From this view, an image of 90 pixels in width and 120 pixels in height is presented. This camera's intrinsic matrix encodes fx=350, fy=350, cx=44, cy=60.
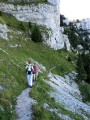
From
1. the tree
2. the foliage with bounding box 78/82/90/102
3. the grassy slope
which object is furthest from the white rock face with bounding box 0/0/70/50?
the foliage with bounding box 78/82/90/102

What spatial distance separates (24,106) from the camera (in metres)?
29.1

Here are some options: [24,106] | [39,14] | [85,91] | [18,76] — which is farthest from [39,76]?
[39,14]

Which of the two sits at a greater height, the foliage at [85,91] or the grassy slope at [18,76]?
the grassy slope at [18,76]

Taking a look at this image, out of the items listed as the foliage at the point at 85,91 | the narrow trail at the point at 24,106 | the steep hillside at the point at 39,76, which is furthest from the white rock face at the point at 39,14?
the narrow trail at the point at 24,106

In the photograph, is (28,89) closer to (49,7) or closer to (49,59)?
(49,59)

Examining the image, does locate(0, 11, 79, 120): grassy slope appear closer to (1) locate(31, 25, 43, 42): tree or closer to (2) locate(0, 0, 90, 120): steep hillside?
(2) locate(0, 0, 90, 120): steep hillside

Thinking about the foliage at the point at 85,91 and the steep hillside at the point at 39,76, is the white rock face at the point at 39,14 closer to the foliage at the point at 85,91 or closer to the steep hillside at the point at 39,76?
the steep hillside at the point at 39,76

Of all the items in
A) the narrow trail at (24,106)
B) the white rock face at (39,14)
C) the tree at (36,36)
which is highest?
the white rock face at (39,14)

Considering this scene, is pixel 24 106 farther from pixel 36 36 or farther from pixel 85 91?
pixel 36 36

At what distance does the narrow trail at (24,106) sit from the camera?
26786 millimetres

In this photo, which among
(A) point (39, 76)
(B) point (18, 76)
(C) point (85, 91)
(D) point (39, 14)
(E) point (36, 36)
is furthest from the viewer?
(D) point (39, 14)

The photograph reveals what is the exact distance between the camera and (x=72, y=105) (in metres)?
36.6

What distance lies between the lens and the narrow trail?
87.9 feet

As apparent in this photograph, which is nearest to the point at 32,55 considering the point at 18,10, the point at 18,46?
the point at 18,46
